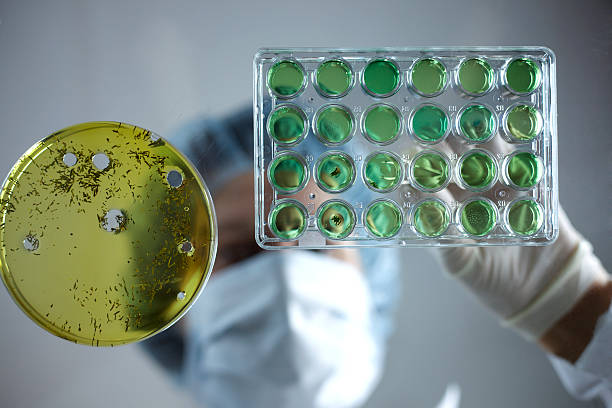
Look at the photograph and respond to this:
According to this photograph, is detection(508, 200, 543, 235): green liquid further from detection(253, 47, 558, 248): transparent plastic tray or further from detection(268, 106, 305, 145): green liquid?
detection(268, 106, 305, 145): green liquid

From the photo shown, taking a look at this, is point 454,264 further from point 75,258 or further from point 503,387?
point 75,258

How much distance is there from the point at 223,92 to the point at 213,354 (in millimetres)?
412

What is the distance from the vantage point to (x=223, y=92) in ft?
2.48

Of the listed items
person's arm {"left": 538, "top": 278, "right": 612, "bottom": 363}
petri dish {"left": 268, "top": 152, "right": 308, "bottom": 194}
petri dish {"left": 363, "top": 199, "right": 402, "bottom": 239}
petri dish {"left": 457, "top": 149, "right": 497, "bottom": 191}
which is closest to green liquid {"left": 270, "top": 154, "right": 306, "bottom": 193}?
petri dish {"left": 268, "top": 152, "right": 308, "bottom": 194}

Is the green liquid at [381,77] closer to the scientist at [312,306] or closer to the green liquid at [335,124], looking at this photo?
the green liquid at [335,124]

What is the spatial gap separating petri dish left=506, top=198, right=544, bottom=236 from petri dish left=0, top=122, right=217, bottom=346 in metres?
0.44

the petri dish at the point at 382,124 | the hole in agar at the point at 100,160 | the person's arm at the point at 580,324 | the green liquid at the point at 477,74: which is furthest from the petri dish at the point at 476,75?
the hole in agar at the point at 100,160

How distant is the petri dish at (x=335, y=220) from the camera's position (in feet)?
2.20

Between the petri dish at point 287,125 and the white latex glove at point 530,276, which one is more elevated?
the petri dish at point 287,125

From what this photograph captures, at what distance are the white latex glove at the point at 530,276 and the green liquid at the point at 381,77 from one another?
0.27m

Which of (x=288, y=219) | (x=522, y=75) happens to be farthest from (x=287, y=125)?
(x=522, y=75)

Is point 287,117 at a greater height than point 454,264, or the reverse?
point 287,117

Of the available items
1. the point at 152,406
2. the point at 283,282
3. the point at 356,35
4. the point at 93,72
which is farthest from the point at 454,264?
the point at 93,72

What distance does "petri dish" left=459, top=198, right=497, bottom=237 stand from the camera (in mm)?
681
